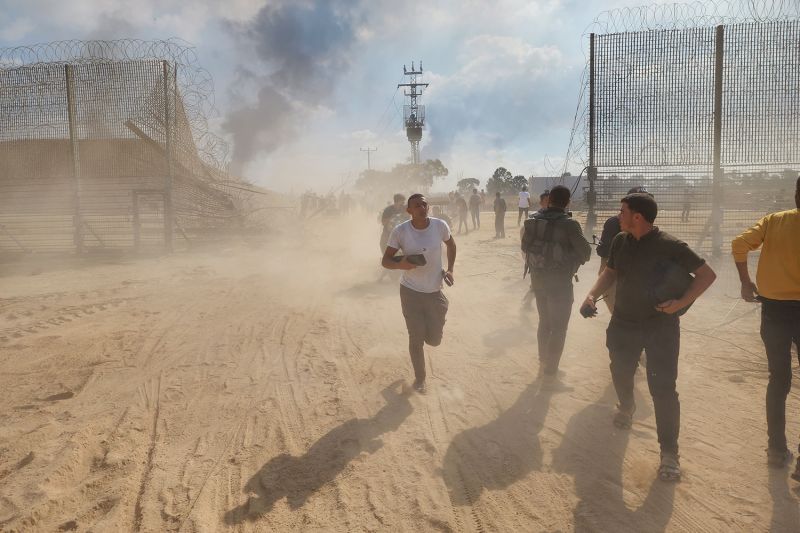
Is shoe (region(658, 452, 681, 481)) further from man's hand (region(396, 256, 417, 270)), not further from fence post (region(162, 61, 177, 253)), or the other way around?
fence post (region(162, 61, 177, 253))

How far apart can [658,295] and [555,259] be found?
57.8 inches

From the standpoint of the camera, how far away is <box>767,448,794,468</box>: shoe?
11.5ft

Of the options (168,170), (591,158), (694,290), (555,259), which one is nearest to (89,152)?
(168,170)

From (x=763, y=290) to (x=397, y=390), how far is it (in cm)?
299

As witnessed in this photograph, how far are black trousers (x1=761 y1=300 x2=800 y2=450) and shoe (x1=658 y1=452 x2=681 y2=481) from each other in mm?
709

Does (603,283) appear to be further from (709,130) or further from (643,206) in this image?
(709,130)

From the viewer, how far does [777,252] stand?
136 inches

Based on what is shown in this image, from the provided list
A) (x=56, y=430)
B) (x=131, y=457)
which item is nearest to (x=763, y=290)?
(x=131, y=457)

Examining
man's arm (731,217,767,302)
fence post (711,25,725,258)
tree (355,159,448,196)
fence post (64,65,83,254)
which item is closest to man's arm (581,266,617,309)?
man's arm (731,217,767,302)

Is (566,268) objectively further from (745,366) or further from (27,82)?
(27,82)

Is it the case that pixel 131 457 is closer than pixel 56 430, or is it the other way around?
pixel 131 457

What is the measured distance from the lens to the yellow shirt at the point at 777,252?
11.0 feet

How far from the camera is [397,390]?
5.04 meters

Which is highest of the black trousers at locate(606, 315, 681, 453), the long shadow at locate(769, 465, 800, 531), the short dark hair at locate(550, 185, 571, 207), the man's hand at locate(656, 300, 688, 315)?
the short dark hair at locate(550, 185, 571, 207)
